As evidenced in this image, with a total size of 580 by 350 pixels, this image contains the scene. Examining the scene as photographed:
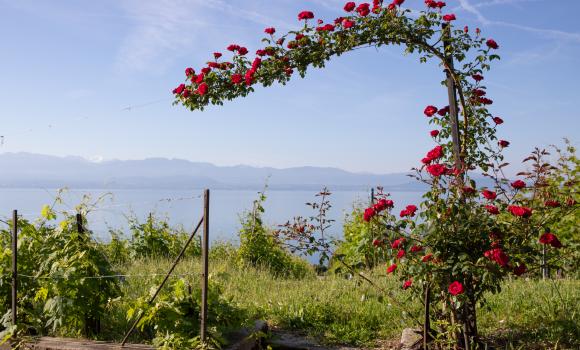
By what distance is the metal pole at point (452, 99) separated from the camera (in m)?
4.80

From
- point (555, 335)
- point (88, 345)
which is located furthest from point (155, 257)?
point (555, 335)

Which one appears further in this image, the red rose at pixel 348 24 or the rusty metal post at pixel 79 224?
the red rose at pixel 348 24

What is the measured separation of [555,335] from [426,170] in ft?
6.17

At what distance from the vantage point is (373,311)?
5488 millimetres

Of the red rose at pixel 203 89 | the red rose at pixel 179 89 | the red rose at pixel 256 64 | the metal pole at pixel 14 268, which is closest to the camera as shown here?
the metal pole at pixel 14 268

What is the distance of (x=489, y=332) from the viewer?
492 centimetres

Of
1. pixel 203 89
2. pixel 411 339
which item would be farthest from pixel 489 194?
pixel 203 89

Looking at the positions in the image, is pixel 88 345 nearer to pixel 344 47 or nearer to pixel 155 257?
pixel 344 47

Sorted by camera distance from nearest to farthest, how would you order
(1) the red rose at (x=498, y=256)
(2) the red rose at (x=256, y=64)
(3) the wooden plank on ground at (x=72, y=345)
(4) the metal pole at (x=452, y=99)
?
(1) the red rose at (x=498, y=256) → (3) the wooden plank on ground at (x=72, y=345) → (4) the metal pole at (x=452, y=99) → (2) the red rose at (x=256, y=64)

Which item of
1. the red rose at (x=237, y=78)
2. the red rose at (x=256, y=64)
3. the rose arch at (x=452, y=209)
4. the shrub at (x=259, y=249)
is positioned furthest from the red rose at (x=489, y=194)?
the shrub at (x=259, y=249)

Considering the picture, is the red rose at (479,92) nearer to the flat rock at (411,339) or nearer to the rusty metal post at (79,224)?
the flat rock at (411,339)

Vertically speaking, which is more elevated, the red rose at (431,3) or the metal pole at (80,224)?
the red rose at (431,3)

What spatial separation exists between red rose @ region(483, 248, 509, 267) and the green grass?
0.98 meters

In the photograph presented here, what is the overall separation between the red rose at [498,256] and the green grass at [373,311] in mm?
982
